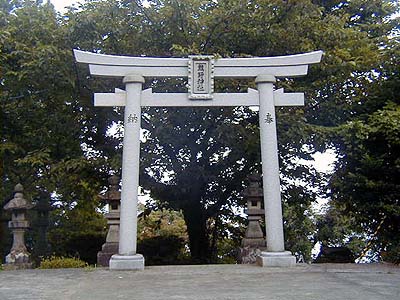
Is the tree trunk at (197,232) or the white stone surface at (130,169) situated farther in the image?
the tree trunk at (197,232)

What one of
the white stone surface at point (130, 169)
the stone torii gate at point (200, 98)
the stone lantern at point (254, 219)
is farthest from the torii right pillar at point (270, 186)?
the white stone surface at point (130, 169)

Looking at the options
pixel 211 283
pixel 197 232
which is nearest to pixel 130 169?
pixel 211 283

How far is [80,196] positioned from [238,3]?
7.04 meters

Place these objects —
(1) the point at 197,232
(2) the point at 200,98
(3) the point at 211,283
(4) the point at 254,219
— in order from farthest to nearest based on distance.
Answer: (1) the point at 197,232 < (4) the point at 254,219 < (2) the point at 200,98 < (3) the point at 211,283

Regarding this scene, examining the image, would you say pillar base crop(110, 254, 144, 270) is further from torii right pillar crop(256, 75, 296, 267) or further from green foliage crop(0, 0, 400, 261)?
green foliage crop(0, 0, 400, 261)

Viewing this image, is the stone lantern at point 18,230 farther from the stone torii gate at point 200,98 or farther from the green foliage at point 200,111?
the stone torii gate at point 200,98

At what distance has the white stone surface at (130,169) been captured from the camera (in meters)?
7.05

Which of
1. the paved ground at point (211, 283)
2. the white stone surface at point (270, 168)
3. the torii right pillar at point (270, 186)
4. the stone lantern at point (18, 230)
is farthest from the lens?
the stone lantern at point (18, 230)

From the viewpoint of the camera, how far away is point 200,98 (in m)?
7.67

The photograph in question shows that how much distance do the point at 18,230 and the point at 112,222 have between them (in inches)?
76.6

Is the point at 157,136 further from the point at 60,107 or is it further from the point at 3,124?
the point at 3,124

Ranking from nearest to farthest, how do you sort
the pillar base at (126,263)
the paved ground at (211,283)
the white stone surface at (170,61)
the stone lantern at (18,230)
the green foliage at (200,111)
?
the paved ground at (211,283) → the pillar base at (126,263) → the white stone surface at (170,61) → the stone lantern at (18,230) → the green foliage at (200,111)

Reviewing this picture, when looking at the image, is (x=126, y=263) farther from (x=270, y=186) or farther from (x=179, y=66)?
(x=179, y=66)

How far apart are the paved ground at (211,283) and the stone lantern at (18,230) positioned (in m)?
1.47
